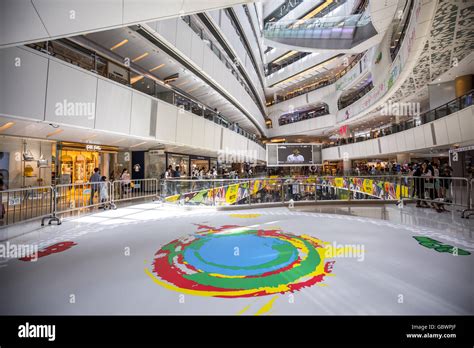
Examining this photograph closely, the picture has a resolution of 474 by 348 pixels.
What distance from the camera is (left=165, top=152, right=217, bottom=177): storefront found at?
17969 millimetres

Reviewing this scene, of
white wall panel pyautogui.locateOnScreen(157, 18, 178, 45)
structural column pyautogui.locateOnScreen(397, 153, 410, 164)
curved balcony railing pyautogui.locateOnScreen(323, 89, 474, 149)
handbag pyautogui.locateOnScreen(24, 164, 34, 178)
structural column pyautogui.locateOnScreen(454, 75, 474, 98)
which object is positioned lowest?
handbag pyautogui.locateOnScreen(24, 164, 34, 178)

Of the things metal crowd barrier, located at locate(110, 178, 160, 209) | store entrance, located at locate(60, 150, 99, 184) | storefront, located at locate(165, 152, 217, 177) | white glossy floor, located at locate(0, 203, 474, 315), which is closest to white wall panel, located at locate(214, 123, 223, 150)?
storefront, located at locate(165, 152, 217, 177)

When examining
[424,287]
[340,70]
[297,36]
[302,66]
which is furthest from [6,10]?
[340,70]

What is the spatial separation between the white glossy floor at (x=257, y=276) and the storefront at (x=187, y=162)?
11311 millimetres

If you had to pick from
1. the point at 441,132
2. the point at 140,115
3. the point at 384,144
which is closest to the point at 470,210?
the point at 441,132

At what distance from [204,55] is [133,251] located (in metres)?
12.8

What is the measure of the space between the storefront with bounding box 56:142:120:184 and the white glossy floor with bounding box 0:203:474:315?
6.68 meters

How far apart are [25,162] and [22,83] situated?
5.87m

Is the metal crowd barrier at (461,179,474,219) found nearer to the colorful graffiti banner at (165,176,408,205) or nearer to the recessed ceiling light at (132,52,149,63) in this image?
the colorful graffiti banner at (165,176,408,205)

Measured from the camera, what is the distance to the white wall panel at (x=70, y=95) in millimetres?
7242

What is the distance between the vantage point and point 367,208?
31.4 feet

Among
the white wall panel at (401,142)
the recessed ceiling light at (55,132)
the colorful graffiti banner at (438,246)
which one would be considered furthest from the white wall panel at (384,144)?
the recessed ceiling light at (55,132)
